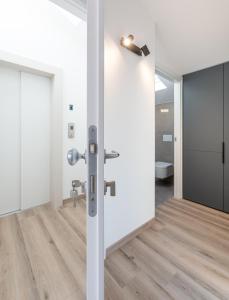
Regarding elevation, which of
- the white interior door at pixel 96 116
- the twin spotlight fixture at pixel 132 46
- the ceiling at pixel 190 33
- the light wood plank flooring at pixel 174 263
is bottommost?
the light wood plank flooring at pixel 174 263

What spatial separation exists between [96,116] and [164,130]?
148 inches

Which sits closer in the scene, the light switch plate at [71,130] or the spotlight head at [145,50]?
the spotlight head at [145,50]

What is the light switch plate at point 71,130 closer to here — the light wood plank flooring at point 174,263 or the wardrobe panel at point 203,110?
the light wood plank flooring at point 174,263

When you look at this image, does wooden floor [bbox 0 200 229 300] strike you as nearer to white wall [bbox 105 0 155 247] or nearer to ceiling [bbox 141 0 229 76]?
white wall [bbox 105 0 155 247]

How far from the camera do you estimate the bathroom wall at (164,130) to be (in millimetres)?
3926

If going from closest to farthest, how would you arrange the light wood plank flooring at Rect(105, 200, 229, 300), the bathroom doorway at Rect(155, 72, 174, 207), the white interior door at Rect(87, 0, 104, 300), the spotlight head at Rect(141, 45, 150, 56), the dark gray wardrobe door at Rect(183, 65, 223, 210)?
1. the white interior door at Rect(87, 0, 104, 300)
2. the light wood plank flooring at Rect(105, 200, 229, 300)
3. the spotlight head at Rect(141, 45, 150, 56)
4. the dark gray wardrobe door at Rect(183, 65, 223, 210)
5. the bathroom doorway at Rect(155, 72, 174, 207)

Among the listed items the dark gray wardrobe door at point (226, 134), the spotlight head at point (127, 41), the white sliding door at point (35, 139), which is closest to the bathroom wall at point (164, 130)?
the dark gray wardrobe door at point (226, 134)

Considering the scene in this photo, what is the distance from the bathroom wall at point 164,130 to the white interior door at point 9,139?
310cm

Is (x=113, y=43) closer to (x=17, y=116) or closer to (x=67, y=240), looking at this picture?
(x=17, y=116)

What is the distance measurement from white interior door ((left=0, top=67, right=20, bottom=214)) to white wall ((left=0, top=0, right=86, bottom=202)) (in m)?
0.39

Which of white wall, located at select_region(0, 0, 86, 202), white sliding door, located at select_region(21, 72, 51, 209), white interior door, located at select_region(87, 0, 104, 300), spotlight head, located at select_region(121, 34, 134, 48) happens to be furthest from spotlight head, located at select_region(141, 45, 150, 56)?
white sliding door, located at select_region(21, 72, 51, 209)

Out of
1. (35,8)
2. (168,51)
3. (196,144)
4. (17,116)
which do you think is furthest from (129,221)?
(35,8)

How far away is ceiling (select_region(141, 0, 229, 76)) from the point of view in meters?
1.66

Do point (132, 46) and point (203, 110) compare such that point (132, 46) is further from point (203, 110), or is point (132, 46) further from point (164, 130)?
point (164, 130)
